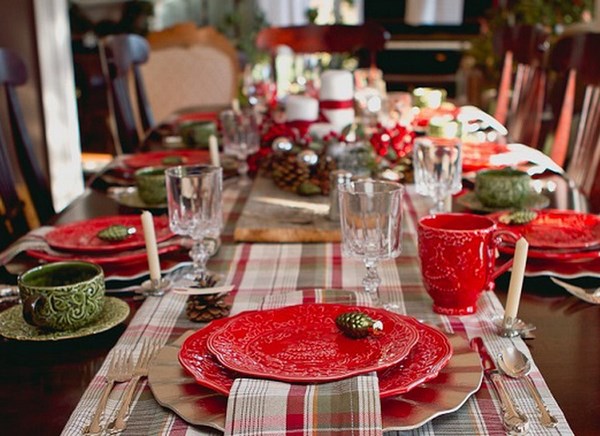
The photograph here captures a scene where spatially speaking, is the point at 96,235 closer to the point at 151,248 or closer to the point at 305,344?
the point at 151,248

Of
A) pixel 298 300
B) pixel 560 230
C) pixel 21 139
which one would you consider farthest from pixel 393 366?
pixel 21 139

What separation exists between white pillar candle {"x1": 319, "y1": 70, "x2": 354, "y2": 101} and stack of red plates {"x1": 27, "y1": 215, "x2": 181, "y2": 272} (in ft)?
2.48

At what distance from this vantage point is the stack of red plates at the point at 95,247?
1247 millimetres

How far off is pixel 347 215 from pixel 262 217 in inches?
15.8

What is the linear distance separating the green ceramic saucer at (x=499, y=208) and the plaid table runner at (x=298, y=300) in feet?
0.25

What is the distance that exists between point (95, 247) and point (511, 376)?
66 cm

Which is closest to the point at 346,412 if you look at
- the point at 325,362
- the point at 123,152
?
the point at 325,362

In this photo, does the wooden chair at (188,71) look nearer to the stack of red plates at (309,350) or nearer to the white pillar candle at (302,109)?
the white pillar candle at (302,109)

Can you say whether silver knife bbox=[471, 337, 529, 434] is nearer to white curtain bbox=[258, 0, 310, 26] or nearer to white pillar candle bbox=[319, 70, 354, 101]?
white pillar candle bbox=[319, 70, 354, 101]

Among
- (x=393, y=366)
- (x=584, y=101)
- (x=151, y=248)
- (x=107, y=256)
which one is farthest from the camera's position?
(x=584, y=101)

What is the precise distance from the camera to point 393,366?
0.83m

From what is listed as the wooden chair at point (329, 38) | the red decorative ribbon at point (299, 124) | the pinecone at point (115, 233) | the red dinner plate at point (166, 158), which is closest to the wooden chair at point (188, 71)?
the wooden chair at point (329, 38)

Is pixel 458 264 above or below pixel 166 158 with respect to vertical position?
above

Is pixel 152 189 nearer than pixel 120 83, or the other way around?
pixel 152 189
